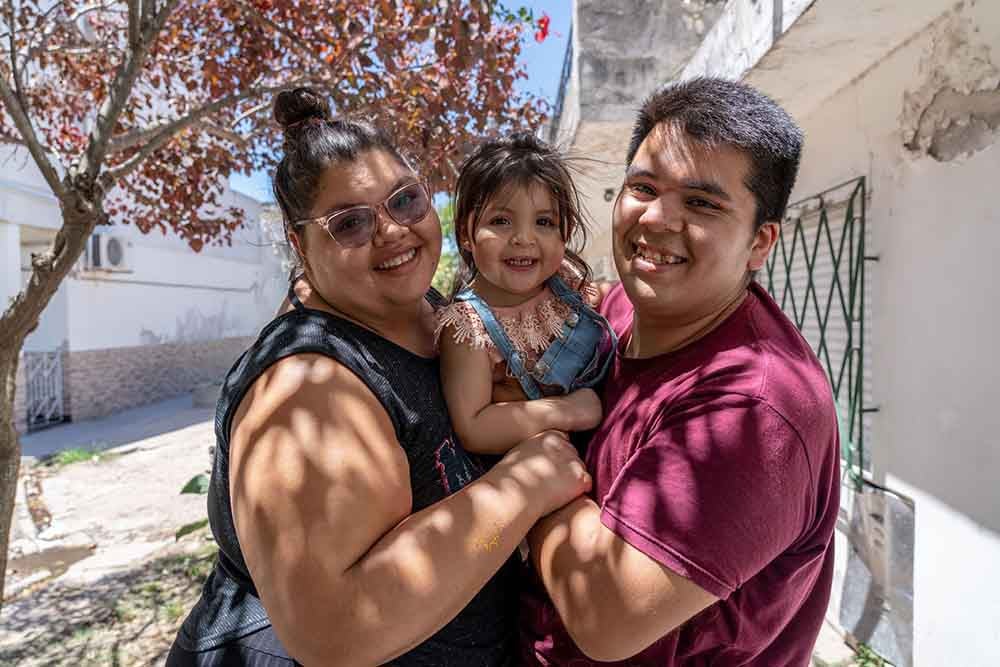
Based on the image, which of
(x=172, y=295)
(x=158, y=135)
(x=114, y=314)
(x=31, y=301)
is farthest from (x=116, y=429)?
(x=31, y=301)

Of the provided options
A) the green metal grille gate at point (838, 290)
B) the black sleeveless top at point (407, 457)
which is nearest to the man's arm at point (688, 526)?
the black sleeveless top at point (407, 457)

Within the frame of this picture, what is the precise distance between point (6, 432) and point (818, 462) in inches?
131

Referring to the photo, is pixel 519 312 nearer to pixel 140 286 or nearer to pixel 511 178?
pixel 511 178

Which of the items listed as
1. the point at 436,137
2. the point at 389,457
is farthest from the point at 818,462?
the point at 436,137

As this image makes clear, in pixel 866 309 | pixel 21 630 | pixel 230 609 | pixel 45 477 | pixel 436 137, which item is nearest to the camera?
pixel 230 609

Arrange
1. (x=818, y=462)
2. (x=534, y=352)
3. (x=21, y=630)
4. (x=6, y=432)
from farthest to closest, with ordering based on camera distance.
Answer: (x=21, y=630) → (x=6, y=432) → (x=534, y=352) → (x=818, y=462)

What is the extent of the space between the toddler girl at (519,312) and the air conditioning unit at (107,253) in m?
12.1

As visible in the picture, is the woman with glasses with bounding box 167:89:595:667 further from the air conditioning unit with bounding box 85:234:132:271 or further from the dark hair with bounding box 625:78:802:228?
the air conditioning unit with bounding box 85:234:132:271

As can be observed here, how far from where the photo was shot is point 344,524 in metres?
1.07

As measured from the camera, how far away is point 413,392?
144 centimetres

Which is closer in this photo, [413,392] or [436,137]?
[413,392]

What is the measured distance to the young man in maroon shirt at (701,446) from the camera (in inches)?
41.7

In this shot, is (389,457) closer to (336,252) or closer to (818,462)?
(336,252)

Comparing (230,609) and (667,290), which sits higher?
(667,290)
